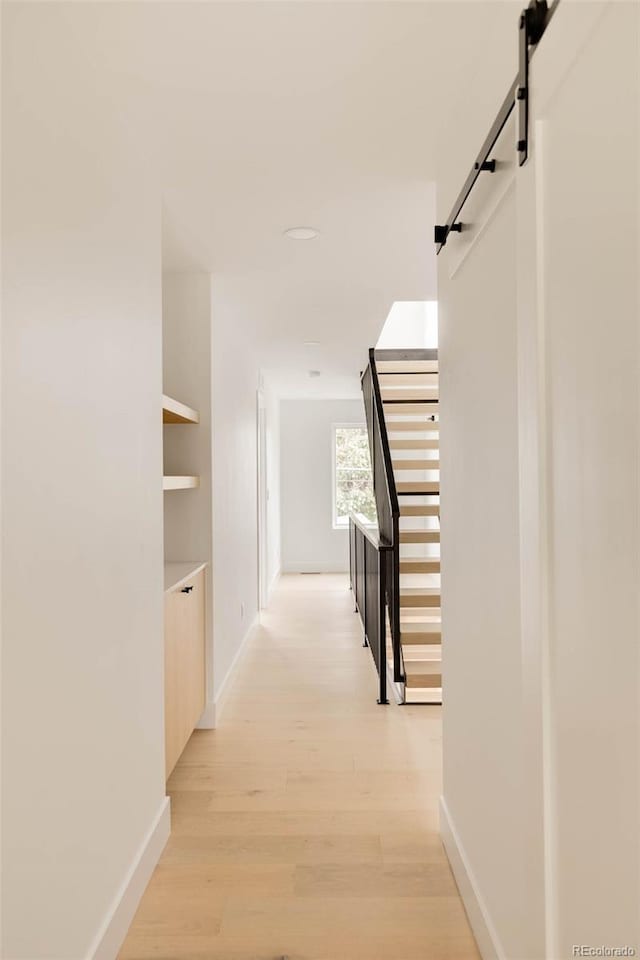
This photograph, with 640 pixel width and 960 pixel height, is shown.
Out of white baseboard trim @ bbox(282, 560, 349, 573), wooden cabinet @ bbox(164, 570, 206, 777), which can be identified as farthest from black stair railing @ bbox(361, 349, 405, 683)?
white baseboard trim @ bbox(282, 560, 349, 573)

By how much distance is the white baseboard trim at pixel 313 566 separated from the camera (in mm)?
9609

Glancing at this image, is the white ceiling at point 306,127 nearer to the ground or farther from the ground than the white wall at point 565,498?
farther from the ground

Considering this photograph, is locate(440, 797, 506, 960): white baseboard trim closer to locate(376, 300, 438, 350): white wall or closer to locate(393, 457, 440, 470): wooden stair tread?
locate(393, 457, 440, 470): wooden stair tread

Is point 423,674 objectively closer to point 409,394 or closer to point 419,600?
point 419,600

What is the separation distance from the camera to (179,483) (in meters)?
3.10

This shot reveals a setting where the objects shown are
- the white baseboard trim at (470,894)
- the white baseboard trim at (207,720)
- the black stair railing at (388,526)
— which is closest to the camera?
the white baseboard trim at (470,894)

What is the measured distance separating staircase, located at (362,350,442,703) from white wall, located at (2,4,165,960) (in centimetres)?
213

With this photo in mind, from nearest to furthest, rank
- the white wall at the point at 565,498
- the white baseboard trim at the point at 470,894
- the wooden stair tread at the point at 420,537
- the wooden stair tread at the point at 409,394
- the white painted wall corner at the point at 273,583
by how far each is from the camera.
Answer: the white wall at the point at 565,498 → the white baseboard trim at the point at 470,894 → the wooden stair tread at the point at 420,537 → the wooden stair tread at the point at 409,394 → the white painted wall corner at the point at 273,583

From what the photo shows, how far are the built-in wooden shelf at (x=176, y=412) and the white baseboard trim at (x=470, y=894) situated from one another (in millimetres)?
1874

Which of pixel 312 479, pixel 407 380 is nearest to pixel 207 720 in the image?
pixel 407 380

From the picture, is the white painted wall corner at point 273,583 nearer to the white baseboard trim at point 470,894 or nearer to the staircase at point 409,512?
the staircase at point 409,512

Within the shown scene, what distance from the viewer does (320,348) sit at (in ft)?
19.2

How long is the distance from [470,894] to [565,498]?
57.9 inches

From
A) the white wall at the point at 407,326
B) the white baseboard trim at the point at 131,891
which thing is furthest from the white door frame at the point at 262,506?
the white baseboard trim at the point at 131,891
